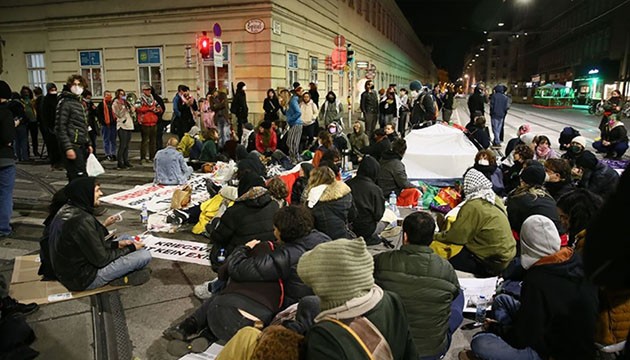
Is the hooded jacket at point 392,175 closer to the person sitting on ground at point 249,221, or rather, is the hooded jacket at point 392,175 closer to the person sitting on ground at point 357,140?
the person sitting on ground at point 357,140

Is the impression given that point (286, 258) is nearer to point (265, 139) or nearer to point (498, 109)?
point (265, 139)

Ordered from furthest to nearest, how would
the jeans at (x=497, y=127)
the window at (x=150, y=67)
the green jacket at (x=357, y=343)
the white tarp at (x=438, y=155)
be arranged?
the window at (x=150, y=67) → the jeans at (x=497, y=127) → the white tarp at (x=438, y=155) → the green jacket at (x=357, y=343)

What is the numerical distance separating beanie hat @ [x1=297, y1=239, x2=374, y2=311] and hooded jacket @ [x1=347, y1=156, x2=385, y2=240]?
3948 millimetres

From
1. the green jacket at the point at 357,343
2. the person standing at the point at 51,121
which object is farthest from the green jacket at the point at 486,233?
the person standing at the point at 51,121

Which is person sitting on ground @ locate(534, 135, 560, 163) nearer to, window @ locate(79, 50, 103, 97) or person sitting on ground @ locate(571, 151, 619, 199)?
person sitting on ground @ locate(571, 151, 619, 199)

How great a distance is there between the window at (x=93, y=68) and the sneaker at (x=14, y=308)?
58.5ft

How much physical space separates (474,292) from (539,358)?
1.60m

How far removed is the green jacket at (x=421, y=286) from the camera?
3252 mm

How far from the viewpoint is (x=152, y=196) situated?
900cm

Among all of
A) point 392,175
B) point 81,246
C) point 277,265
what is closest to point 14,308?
point 81,246

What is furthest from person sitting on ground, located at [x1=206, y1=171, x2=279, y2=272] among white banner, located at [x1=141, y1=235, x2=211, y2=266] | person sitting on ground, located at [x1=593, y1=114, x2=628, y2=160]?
person sitting on ground, located at [x1=593, y1=114, x2=628, y2=160]

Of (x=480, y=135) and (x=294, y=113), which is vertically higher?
(x=294, y=113)

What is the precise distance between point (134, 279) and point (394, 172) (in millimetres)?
4904

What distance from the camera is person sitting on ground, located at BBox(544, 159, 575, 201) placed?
612cm
